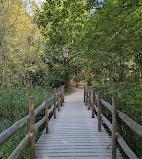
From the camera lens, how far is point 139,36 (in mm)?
3760

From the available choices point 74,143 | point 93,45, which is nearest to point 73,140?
point 74,143

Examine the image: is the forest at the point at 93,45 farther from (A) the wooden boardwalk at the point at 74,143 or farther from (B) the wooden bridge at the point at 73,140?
(A) the wooden boardwalk at the point at 74,143

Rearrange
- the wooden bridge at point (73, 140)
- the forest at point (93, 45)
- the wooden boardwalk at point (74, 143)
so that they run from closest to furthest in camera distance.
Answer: the wooden bridge at point (73, 140) < the wooden boardwalk at point (74, 143) < the forest at point (93, 45)

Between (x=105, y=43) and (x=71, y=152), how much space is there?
9.91ft

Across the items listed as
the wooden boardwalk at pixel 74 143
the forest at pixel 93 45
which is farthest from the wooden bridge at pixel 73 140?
→ the forest at pixel 93 45

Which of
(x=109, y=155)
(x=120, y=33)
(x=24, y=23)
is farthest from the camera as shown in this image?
(x=24, y=23)

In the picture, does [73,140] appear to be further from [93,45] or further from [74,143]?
[93,45]

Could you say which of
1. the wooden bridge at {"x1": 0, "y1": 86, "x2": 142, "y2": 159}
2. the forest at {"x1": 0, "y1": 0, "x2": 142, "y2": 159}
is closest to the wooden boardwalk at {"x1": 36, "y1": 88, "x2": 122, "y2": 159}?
the wooden bridge at {"x1": 0, "y1": 86, "x2": 142, "y2": 159}

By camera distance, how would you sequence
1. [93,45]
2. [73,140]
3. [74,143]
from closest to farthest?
[74,143] → [73,140] → [93,45]

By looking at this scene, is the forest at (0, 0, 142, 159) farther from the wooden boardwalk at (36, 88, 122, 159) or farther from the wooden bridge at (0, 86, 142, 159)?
the wooden boardwalk at (36, 88, 122, 159)

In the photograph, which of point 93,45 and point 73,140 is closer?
point 73,140

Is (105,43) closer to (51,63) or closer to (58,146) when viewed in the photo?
(58,146)

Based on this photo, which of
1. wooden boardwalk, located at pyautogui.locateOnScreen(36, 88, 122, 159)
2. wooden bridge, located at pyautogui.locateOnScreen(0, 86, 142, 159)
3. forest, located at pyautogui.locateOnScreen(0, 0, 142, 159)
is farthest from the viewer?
forest, located at pyautogui.locateOnScreen(0, 0, 142, 159)

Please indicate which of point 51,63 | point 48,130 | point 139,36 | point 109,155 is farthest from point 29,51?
point 109,155
